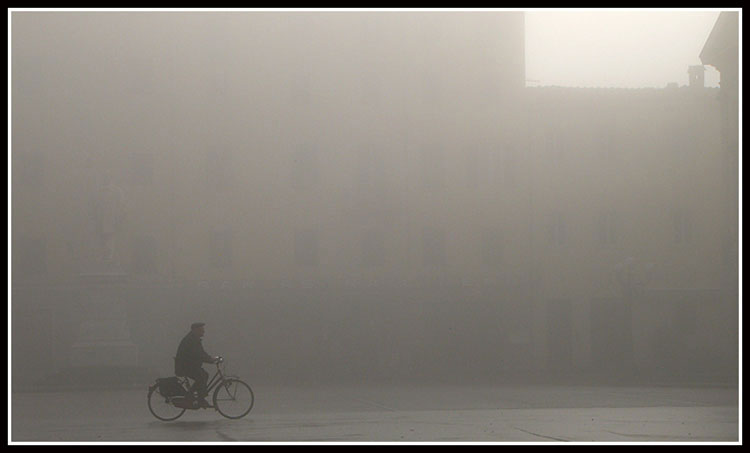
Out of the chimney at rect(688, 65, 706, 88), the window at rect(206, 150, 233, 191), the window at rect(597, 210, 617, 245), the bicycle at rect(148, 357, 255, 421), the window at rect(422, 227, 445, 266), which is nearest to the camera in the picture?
the bicycle at rect(148, 357, 255, 421)

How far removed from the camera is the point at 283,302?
177ft

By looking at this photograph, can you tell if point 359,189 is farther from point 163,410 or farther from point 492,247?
point 163,410

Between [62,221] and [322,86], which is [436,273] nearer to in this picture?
[322,86]

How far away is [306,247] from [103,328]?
24858 millimetres

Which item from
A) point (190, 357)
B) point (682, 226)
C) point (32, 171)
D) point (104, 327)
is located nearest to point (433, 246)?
point (682, 226)

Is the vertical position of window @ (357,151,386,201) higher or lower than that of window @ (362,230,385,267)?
higher

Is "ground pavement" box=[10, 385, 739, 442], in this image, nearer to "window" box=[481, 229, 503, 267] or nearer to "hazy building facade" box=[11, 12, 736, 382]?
"hazy building facade" box=[11, 12, 736, 382]

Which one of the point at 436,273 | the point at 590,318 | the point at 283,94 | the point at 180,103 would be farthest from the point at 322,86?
the point at 590,318

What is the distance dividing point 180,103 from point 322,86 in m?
6.74

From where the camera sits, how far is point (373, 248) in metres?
55.5

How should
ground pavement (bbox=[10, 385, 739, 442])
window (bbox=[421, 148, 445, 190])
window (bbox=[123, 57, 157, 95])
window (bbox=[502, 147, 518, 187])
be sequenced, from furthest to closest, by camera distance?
window (bbox=[502, 147, 518, 187]) → window (bbox=[421, 148, 445, 190]) → window (bbox=[123, 57, 157, 95]) → ground pavement (bbox=[10, 385, 739, 442])

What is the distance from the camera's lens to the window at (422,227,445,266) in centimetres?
5603

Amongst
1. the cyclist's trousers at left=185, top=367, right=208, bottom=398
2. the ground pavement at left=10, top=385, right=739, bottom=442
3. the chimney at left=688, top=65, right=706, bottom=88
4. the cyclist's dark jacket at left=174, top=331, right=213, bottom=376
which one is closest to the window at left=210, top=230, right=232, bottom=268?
the chimney at left=688, top=65, right=706, bottom=88

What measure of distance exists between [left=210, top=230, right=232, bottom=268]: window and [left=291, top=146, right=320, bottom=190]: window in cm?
413
